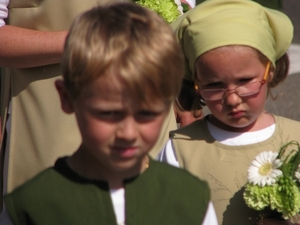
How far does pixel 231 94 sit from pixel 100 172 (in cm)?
97

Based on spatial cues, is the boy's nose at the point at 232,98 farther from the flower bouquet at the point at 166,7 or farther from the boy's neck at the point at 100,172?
the boy's neck at the point at 100,172

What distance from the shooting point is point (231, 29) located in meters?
3.43

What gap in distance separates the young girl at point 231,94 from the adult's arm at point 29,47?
0.60 meters

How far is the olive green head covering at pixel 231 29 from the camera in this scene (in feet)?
11.2

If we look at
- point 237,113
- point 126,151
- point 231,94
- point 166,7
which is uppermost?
point 126,151

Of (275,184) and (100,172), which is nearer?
(100,172)

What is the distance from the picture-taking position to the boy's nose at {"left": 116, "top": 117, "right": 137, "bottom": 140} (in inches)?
92.2

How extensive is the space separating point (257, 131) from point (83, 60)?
4.59 feet

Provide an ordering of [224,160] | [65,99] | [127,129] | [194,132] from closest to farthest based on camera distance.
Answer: [127,129], [65,99], [224,160], [194,132]

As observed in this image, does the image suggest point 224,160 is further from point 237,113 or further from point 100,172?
point 100,172

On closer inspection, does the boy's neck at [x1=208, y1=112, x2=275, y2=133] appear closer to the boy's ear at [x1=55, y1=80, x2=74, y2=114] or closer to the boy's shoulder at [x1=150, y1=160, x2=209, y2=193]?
the boy's shoulder at [x1=150, y1=160, x2=209, y2=193]

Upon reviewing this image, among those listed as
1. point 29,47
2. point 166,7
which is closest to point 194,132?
point 166,7

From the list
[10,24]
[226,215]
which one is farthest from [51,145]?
[226,215]

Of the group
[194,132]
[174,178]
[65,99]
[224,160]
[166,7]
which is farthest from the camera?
[166,7]
